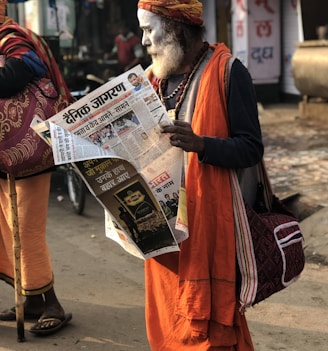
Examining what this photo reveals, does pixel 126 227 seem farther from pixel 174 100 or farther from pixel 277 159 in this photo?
pixel 277 159

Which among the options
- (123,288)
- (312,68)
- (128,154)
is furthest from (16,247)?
(312,68)

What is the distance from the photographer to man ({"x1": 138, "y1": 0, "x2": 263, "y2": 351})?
275cm

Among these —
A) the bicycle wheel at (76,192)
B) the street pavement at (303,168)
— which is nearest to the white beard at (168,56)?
the street pavement at (303,168)

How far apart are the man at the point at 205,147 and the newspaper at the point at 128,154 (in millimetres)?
78

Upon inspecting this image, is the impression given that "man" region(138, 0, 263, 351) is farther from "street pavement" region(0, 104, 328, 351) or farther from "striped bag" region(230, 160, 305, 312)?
"street pavement" region(0, 104, 328, 351)

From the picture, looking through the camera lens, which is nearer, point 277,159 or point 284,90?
point 277,159

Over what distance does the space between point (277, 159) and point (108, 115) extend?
5.99m

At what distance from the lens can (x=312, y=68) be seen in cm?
1095

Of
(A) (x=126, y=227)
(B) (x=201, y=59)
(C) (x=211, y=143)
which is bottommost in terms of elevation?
(A) (x=126, y=227)

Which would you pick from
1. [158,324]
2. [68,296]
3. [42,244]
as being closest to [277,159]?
[68,296]

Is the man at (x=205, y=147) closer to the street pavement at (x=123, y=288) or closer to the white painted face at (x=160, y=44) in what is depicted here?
the white painted face at (x=160, y=44)

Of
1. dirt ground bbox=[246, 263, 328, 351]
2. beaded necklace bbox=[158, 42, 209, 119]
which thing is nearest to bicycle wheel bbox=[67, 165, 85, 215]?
dirt ground bbox=[246, 263, 328, 351]

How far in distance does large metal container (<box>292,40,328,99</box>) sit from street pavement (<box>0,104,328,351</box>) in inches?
109

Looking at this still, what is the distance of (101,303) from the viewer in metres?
→ 4.74
